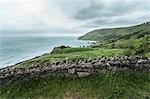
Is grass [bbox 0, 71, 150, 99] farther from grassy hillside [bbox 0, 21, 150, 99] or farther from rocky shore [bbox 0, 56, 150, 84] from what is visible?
rocky shore [bbox 0, 56, 150, 84]

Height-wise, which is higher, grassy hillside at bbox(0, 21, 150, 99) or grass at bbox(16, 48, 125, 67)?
grassy hillside at bbox(0, 21, 150, 99)

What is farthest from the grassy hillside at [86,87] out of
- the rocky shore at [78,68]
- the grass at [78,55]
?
the grass at [78,55]

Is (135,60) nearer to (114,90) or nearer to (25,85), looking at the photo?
(114,90)

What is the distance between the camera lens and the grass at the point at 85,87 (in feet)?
73.3

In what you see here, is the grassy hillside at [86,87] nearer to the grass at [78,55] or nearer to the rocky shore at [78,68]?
the rocky shore at [78,68]

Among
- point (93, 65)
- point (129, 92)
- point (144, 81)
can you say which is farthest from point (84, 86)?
point (144, 81)

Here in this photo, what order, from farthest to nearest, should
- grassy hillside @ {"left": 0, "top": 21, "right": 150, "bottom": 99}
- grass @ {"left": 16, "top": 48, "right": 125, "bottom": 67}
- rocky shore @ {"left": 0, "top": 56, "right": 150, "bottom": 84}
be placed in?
grass @ {"left": 16, "top": 48, "right": 125, "bottom": 67}, rocky shore @ {"left": 0, "top": 56, "right": 150, "bottom": 84}, grassy hillside @ {"left": 0, "top": 21, "right": 150, "bottom": 99}

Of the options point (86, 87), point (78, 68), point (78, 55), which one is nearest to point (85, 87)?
point (86, 87)

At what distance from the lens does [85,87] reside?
23.0 m

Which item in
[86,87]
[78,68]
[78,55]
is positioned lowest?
[78,55]

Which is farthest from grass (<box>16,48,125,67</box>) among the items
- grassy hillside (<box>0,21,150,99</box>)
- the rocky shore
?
grassy hillside (<box>0,21,150,99</box>)

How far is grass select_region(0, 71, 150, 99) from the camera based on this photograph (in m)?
22.3

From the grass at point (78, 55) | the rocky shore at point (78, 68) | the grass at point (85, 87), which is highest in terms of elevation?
the rocky shore at point (78, 68)

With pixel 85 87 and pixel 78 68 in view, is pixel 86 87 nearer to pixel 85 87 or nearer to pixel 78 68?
pixel 85 87
